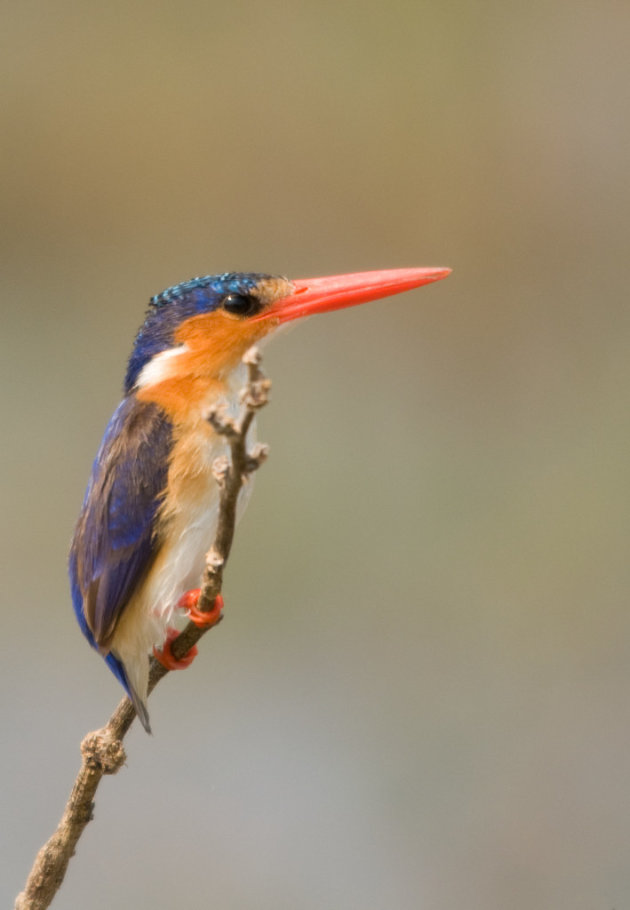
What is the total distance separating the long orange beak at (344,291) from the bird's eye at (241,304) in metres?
0.01

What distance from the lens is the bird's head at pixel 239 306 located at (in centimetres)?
140

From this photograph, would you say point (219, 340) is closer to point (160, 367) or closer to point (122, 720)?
point (160, 367)

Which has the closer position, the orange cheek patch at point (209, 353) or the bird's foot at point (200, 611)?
the bird's foot at point (200, 611)

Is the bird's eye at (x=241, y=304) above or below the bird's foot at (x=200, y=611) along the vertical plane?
above

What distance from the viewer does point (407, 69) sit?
3381 mm

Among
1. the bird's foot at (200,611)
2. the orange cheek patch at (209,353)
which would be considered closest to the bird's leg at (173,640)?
the bird's foot at (200,611)

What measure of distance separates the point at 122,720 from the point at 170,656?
126mm

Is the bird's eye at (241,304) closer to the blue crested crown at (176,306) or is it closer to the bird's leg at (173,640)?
the blue crested crown at (176,306)

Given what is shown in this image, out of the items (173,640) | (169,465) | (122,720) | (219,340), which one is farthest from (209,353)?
(122,720)

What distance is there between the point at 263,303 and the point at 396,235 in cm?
197

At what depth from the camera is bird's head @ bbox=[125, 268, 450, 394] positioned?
4.59ft

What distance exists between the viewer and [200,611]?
43.0 inches

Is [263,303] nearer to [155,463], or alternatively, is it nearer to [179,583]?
[155,463]

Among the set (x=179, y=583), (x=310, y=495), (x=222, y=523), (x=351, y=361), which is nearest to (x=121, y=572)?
(x=179, y=583)
